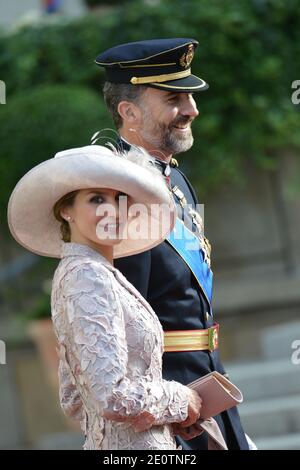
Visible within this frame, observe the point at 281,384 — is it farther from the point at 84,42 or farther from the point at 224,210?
the point at 84,42

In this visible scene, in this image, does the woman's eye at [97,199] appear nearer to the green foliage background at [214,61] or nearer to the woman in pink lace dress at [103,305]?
the woman in pink lace dress at [103,305]

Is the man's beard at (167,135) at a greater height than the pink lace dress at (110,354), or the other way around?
the man's beard at (167,135)

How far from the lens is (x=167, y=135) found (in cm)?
449

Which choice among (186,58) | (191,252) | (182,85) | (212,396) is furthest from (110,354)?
(186,58)

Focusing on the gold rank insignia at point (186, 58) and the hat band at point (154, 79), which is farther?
the gold rank insignia at point (186, 58)

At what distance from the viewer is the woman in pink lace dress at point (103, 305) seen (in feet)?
11.5

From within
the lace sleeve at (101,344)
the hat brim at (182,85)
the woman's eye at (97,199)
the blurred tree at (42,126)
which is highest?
the hat brim at (182,85)

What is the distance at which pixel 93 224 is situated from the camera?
12.1 ft

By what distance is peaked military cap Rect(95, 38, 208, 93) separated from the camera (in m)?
4.55

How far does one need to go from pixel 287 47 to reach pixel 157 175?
6.88 metres

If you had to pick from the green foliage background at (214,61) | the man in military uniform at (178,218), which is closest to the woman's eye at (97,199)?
the man in military uniform at (178,218)

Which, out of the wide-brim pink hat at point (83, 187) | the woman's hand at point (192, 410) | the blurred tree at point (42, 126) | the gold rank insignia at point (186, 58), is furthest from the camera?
the blurred tree at point (42, 126)

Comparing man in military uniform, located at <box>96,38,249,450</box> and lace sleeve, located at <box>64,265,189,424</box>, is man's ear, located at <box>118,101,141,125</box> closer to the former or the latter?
man in military uniform, located at <box>96,38,249,450</box>

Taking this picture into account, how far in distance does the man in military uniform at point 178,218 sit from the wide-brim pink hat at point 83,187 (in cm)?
29
